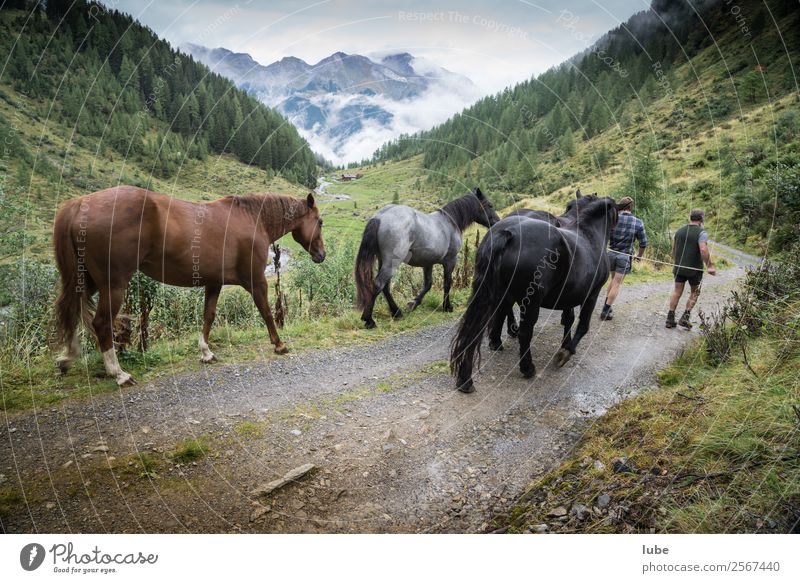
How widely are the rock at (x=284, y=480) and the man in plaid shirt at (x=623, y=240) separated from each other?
26.0 ft

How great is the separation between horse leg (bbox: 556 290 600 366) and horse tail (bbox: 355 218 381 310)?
13.4ft

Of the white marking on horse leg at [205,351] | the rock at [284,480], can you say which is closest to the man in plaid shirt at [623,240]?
the rock at [284,480]

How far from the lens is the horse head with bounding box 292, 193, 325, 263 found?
685 centimetres

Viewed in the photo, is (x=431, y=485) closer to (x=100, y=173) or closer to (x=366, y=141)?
(x=366, y=141)

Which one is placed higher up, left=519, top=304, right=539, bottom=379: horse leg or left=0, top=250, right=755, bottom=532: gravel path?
left=519, top=304, right=539, bottom=379: horse leg

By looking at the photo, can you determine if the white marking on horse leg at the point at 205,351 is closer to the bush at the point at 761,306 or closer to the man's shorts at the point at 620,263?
the bush at the point at 761,306

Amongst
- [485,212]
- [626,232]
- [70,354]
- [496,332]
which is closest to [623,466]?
[496,332]

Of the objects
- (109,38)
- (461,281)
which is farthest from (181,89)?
(461,281)

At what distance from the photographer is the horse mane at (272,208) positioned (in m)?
6.06

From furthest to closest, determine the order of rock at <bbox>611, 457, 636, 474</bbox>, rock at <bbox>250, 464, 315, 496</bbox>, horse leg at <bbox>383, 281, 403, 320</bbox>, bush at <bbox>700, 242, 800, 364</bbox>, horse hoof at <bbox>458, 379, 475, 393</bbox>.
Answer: horse leg at <bbox>383, 281, 403, 320</bbox>
horse hoof at <bbox>458, 379, 475, 393</bbox>
bush at <bbox>700, 242, 800, 364</bbox>
rock at <bbox>250, 464, 315, 496</bbox>
rock at <bbox>611, 457, 636, 474</bbox>

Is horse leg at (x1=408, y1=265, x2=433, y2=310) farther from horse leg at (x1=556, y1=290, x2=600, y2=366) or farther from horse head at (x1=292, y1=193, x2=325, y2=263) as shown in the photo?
horse leg at (x1=556, y1=290, x2=600, y2=366)

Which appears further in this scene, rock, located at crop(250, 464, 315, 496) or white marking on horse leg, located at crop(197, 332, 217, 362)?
white marking on horse leg, located at crop(197, 332, 217, 362)

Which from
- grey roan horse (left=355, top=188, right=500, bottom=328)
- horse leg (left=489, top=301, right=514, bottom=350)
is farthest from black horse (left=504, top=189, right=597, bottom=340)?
grey roan horse (left=355, top=188, right=500, bottom=328)

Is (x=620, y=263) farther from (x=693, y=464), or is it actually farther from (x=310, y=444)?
(x=310, y=444)
